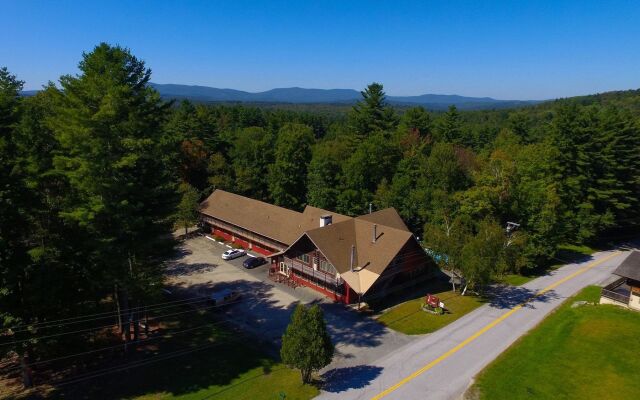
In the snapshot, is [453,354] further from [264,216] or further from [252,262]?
[264,216]

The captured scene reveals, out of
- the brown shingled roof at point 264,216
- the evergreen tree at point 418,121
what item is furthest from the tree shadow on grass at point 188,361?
the evergreen tree at point 418,121

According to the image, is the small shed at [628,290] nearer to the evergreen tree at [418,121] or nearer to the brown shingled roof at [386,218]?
the brown shingled roof at [386,218]

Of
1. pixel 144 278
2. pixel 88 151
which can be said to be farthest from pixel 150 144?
pixel 144 278

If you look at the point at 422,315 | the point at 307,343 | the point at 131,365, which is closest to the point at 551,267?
the point at 422,315

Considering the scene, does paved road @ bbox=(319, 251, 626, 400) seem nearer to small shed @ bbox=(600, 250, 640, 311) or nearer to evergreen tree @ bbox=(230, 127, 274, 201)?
small shed @ bbox=(600, 250, 640, 311)

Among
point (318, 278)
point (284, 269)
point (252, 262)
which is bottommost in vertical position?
point (252, 262)

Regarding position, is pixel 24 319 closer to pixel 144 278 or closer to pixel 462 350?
pixel 144 278

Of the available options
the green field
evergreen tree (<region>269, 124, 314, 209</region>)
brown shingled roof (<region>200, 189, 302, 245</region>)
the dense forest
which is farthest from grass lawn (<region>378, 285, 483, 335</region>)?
evergreen tree (<region>269, 124, 314, 209</region>)

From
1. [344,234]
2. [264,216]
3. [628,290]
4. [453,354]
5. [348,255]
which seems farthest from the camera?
[264,216]
